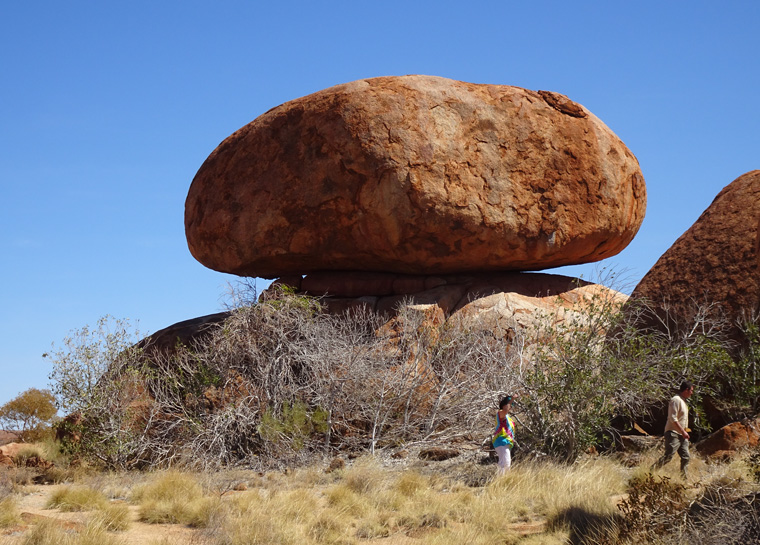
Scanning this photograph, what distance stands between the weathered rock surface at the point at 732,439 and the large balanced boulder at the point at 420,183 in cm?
532

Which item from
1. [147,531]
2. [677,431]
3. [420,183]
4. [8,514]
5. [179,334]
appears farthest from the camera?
[179,334]

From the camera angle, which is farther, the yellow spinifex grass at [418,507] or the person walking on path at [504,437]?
the person walking on path at [504,437]

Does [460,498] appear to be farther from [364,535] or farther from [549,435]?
[549,435]

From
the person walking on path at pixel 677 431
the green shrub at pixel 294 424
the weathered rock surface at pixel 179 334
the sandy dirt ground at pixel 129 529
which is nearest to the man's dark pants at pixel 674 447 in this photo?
the person walking on path at pixel 677 431

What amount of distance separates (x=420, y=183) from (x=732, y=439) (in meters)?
6.22

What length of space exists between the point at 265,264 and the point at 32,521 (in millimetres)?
8205

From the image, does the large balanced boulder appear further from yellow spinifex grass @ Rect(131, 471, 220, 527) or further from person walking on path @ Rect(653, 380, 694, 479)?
yellow spinifex grass @ Rect(131, 471, 220, 527)

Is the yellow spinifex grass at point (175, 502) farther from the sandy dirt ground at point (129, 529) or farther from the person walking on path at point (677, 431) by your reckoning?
the person walking on path at point (677, 431)

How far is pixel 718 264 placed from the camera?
35.7 ft

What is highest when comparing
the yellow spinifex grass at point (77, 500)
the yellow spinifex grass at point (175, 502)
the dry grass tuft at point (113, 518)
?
the yellow spinifex grass at point (77, 500)

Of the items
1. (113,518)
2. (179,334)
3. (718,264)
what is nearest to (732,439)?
(718,264)

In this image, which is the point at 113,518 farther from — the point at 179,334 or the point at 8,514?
the point at 179,334

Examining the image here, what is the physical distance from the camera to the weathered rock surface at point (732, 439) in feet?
29.3

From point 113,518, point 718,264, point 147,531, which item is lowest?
point 147,531
